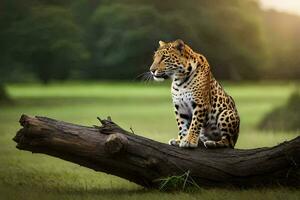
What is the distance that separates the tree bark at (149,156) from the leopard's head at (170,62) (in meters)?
0.46

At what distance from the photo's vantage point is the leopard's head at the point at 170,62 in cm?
460

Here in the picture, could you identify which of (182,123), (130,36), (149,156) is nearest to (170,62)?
(182,123)

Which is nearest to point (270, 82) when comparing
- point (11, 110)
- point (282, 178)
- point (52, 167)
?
point (11, 110)

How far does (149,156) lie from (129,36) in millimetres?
5965

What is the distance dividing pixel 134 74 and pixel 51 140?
552 cm

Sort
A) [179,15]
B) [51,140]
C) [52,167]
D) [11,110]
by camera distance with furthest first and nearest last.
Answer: [179,15], [11,110], [52,167], [51,140]

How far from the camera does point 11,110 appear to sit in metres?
9.57

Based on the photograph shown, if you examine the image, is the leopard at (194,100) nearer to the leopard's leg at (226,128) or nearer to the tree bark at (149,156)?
the leopard's leg at (226,128)

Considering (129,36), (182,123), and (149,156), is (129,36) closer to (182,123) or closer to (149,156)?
(182,123)

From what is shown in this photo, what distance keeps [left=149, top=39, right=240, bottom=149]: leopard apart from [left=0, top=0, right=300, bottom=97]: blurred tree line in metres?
5.17

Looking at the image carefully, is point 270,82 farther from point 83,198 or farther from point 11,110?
point 83,198

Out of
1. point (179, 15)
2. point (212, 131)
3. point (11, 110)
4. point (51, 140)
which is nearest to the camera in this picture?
point (51, 140)

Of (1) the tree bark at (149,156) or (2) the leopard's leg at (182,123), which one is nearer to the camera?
(1) the tree bark at (149,156)

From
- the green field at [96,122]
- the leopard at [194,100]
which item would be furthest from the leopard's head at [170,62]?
the green field at [96,122]
